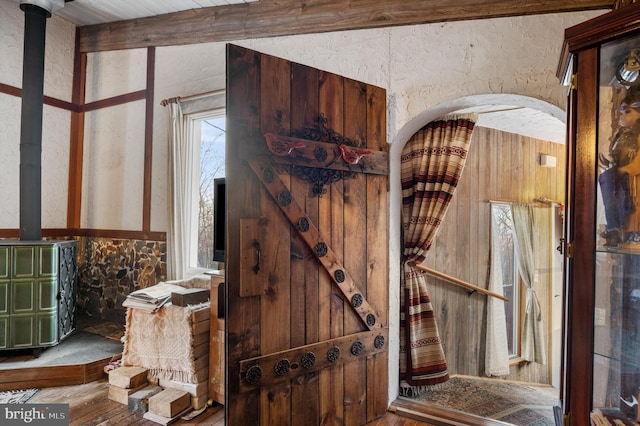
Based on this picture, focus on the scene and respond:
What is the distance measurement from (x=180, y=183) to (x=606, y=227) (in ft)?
9.51

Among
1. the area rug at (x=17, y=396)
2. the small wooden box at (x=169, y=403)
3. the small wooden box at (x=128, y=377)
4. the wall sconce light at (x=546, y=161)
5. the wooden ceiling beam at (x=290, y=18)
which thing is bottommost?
the area rug at (x=17, y=396)

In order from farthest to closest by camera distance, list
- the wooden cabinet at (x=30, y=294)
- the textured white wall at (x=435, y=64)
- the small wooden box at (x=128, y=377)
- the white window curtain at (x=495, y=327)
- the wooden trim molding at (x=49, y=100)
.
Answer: the white window curtain at (x=495, y=327) < the wooden trim molding at (x=49, y=100) < the wooden cabinet at (x=30, y=294) < the small wooden box at (x=128, y=377) < the textured white wall at (x=435, y=64)

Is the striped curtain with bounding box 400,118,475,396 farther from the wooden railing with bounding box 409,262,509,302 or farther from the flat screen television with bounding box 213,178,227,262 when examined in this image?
the flat screen television with bounding box 213,178,227,262

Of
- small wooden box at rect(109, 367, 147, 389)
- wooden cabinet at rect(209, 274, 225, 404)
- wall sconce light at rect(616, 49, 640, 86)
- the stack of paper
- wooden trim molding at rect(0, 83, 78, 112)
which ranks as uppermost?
wooden trim molding at rect(0, 83, 78, 112)

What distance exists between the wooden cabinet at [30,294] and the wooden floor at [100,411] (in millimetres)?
491

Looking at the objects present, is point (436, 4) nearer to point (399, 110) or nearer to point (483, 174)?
point (399, 110)

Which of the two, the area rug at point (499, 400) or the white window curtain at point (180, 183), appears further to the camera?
the white window curtain at point (180, 183)

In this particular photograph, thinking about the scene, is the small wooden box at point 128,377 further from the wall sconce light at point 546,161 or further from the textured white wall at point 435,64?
the wall sconce light at point 546,161

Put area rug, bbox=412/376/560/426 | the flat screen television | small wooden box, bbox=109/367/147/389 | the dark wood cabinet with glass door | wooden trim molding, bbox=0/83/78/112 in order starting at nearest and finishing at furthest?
1. the dark wood cabinet with glass door
2. area rug, bbox=412/376/560/426
3. small wooden box, bbox=109/367/147/389
4. the flat screen television
5. wooden trim molding, bbox=0/83/78/112

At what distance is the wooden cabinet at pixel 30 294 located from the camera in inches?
112

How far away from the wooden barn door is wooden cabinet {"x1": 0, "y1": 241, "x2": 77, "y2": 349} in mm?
2046

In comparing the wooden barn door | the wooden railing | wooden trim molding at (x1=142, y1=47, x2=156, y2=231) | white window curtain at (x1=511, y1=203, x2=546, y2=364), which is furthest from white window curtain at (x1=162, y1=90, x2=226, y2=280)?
white window curtain at (x1=511, y1=203, x2=546, y2=364)

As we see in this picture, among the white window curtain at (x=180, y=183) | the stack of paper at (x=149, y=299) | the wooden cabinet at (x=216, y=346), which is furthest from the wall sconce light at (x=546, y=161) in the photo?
the stack of paper at (x=149, y=299)

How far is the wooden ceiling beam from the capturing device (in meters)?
2.11
